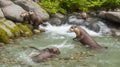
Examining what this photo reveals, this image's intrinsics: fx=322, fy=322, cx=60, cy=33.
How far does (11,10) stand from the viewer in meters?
15.1

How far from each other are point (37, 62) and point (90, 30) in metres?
6.05

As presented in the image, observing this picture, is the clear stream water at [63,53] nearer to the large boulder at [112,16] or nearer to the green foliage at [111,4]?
the large boulder at [112,16]

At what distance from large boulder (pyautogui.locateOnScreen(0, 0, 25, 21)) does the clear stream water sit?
153cm

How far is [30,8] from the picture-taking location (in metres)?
16.3

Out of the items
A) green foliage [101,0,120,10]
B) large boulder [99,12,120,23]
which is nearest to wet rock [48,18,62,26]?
large boulder [99,12,120,23]

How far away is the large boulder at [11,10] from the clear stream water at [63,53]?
5.03 ft

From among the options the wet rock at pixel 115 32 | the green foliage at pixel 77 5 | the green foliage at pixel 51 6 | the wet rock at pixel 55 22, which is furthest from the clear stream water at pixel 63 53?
the green foliage at pixel 77 5

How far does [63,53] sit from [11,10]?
4845mm

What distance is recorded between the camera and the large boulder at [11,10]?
48.5 ft

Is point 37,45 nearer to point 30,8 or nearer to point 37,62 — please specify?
point 37,62

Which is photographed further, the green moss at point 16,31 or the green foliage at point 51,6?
the green foliage at point 51,6

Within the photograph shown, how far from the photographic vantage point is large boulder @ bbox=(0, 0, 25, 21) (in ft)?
48.5

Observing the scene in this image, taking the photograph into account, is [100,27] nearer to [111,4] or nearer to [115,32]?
[115,32]

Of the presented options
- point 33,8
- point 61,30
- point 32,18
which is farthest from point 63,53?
point 33,8
